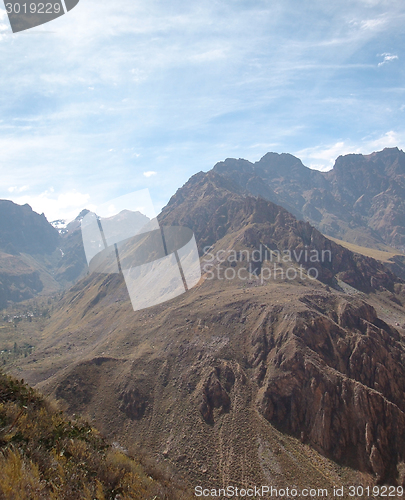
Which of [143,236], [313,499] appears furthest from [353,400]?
[143,236]

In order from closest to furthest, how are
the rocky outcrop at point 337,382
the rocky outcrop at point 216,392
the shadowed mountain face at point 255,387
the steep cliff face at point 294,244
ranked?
the shadowed mountain face at point 255,387
the rocky outcrop at point 337,382
the rocky outcrop at point 216,392
the steep cliff face at point 294,244

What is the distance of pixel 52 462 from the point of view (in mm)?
10562

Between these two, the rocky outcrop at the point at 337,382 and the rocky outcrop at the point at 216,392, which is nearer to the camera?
the rocky outcrop at the point at 337,382

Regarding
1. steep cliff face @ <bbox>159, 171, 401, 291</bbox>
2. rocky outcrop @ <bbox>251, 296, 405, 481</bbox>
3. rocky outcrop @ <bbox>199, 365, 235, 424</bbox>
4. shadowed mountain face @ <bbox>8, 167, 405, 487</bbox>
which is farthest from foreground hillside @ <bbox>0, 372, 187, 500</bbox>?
steep cliff face @ <bbox>159, 171, 401, 291</bbox>

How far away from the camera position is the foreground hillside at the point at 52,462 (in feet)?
27.2

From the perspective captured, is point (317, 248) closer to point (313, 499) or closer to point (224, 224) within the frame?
point (224, 224)

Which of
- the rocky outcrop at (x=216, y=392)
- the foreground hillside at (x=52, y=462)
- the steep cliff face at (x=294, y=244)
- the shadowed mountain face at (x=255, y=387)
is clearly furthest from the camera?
the steep cliff face at (x=294, y=244)

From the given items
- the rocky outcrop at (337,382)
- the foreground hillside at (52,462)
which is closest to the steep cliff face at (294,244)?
the rocky outcrop at (337,382)

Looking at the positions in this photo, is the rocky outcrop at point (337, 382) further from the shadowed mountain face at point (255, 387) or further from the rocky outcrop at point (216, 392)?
→ the rocky outcrop at point (216, 392)

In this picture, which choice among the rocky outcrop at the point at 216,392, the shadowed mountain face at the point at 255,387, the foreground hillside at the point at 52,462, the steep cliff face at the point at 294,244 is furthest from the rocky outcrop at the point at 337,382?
the steep cliff face at the point at 294,244

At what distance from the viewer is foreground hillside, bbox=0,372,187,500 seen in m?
8.29

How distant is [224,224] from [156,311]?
87868 millimetres

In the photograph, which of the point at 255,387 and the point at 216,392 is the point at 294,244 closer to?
the point at 255,387

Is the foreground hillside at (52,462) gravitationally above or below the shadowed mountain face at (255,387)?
above
